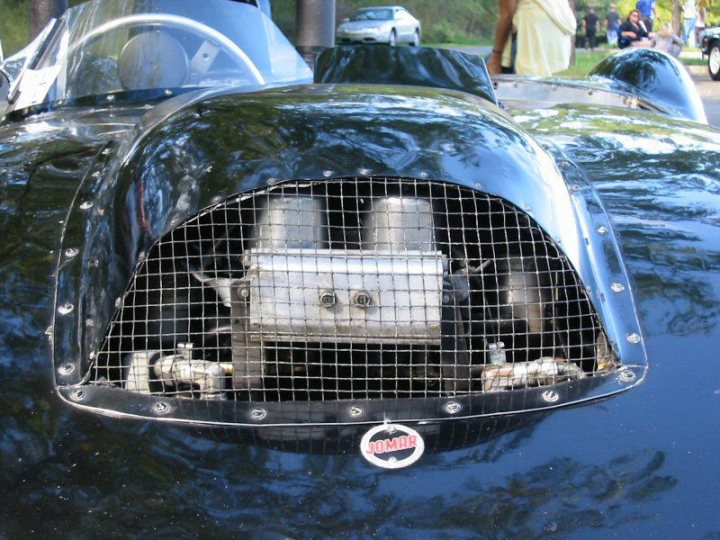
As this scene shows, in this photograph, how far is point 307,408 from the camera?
5.37 ft

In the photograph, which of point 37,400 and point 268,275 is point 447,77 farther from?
point 37,400

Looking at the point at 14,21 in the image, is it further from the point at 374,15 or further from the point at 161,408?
the point at 161,408

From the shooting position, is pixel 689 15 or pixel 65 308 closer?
pixel 65 308

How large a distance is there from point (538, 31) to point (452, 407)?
15.5 ft

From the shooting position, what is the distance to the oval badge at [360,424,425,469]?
59.7 inches

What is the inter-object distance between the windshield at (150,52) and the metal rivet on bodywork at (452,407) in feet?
6.35

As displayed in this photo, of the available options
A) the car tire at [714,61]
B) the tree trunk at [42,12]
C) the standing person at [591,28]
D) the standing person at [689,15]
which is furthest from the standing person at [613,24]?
the tree trunk at [42,12]

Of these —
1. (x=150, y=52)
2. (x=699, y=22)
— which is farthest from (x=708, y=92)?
(x=699, y=22)

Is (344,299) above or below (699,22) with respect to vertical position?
above

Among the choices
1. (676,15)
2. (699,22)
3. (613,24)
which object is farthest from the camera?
(613,24)

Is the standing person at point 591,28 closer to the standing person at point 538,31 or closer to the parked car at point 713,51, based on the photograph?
the parked car at point 713,51

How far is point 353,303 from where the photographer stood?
1.67 meters

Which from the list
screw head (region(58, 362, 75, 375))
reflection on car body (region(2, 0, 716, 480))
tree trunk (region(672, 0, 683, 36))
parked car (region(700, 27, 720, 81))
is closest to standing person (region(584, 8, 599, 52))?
tree trunk (region(672, 0, 683, 36))

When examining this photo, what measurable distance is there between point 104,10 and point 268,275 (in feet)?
6.81
